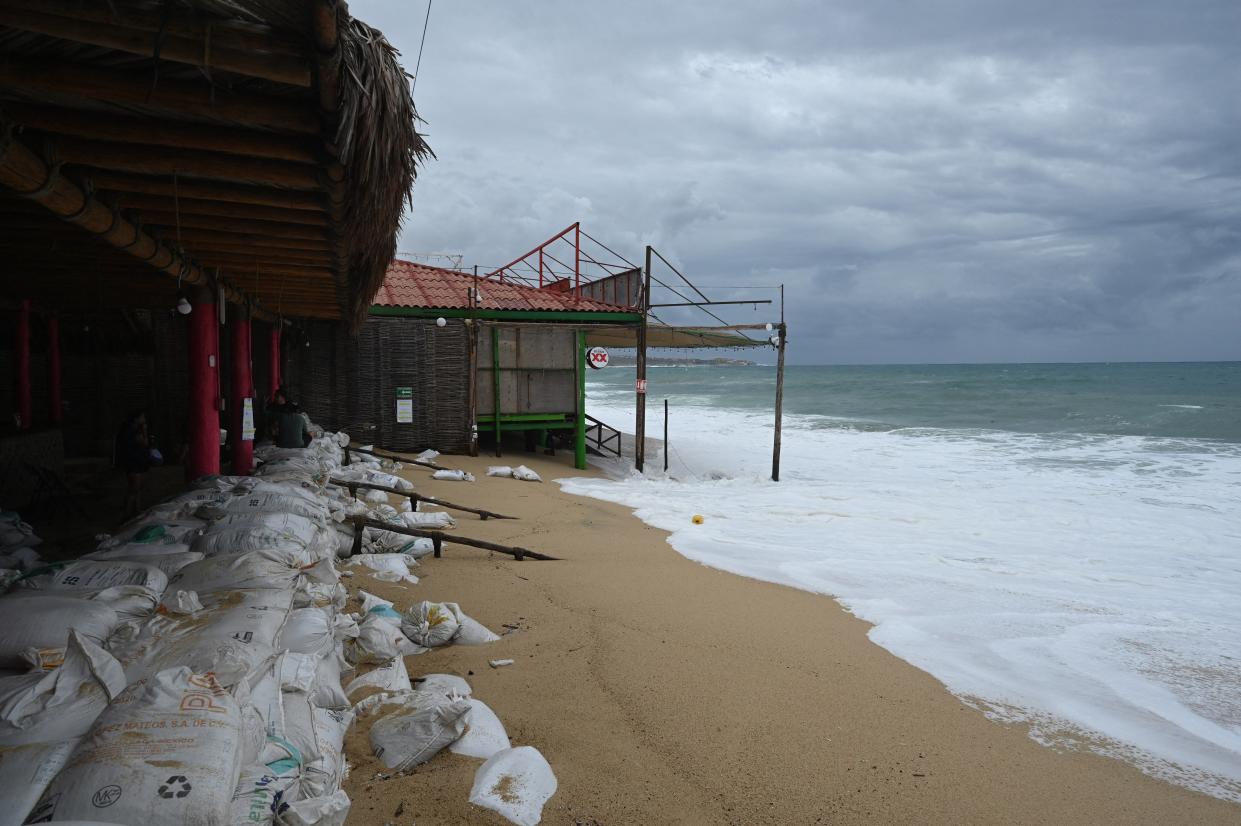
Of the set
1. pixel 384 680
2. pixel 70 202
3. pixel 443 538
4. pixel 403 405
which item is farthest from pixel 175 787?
pixel 403 405

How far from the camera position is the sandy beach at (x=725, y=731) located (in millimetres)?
2590

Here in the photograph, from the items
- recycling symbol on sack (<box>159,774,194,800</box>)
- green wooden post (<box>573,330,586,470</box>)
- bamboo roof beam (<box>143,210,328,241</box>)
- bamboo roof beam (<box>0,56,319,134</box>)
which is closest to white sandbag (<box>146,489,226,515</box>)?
bamboo roof beam (<box>143,210,328,241</box>)

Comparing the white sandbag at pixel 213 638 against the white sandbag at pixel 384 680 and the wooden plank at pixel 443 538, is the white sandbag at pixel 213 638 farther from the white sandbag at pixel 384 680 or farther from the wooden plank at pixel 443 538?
the wooden plank at pixel 443 538

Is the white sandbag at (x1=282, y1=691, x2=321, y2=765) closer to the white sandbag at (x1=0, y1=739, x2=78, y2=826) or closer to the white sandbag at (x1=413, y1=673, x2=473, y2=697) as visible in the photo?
the white sandbag at (x1=0, y1=739, x2=78, y2=826)

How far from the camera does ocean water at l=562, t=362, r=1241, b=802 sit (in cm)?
382

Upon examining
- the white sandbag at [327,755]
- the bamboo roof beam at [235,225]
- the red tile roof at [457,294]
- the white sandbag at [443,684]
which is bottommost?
the white sandbag at [443,684]

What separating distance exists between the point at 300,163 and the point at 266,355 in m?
9.59

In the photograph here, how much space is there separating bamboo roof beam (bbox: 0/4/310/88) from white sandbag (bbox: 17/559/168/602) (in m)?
2.04

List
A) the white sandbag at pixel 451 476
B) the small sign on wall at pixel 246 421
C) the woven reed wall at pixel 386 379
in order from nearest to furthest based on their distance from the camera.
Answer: the small sign on wall at pixel 246 421 < the white sandbag at pixel 451 476 < the woven reed wall at pixel 386 379

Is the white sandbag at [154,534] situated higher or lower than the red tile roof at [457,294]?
lower

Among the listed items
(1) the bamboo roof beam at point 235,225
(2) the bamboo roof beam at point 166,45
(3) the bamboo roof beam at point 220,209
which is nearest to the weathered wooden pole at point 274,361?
(1) the bamboo roof beam at point 235,225

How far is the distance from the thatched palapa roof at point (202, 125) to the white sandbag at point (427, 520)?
2644 millimetres

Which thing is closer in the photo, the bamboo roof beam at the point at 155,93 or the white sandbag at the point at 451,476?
the bamboo roof beam at the point at 155,93

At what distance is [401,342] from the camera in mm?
12016
